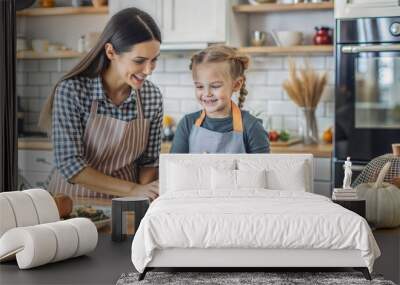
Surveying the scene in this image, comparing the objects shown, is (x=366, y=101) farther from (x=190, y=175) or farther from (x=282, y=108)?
(x=190, y=175)

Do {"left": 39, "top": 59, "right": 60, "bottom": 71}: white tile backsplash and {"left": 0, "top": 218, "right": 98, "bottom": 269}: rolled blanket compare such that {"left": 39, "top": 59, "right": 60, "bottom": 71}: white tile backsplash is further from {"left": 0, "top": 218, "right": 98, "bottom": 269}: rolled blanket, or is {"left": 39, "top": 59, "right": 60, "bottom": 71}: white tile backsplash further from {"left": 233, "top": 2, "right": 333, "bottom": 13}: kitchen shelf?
{"left": 0, "top": 218, "right": 98, "bottom": 269}: rolled blanket

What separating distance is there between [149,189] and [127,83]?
3.26 ft

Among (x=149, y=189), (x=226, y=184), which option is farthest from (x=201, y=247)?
(x=149, y=189)

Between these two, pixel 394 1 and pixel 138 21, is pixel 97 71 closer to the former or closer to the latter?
pixel 138 21

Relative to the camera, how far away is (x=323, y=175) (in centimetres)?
694

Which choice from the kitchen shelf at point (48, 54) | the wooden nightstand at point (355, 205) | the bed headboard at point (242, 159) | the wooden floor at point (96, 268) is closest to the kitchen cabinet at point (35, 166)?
the kitchen shelf at point (48, 54)

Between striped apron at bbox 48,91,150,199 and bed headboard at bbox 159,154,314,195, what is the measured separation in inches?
26.8

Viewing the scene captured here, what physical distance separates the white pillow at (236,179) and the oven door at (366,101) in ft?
3.30

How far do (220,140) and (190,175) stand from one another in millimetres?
810

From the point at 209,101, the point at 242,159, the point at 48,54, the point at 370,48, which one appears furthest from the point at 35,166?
the point at 370,48

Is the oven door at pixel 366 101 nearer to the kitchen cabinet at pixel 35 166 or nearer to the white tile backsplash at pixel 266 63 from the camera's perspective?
the white tile backsplash at pixel 266 63

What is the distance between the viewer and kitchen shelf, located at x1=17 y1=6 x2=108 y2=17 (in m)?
7.35

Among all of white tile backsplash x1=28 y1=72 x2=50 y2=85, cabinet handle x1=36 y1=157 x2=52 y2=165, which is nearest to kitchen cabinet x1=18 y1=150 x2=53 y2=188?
cabinet handle x1=36 y1=157 x2=52 y2=165

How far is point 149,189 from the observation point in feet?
23.9
